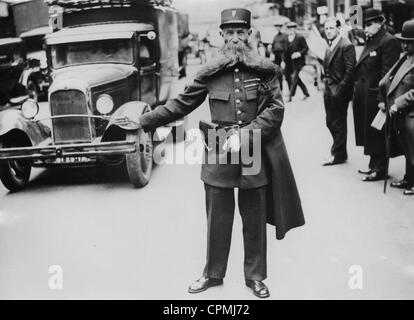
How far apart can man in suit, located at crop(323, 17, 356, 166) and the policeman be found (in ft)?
10.6

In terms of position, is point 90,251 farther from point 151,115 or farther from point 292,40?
point 292,40

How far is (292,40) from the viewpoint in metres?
11.1

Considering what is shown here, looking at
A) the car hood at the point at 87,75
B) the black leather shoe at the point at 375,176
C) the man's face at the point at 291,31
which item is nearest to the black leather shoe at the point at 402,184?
the black leather shoe at the point at 375,176

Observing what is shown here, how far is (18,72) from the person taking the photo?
468 inches

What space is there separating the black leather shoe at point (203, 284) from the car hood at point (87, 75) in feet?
10.8

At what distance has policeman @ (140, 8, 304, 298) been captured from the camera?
325 cm

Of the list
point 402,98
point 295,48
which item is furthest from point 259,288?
point 295,48

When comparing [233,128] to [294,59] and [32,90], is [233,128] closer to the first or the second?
[294,59]

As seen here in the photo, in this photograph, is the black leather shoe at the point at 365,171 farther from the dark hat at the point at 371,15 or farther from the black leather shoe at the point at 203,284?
the black leather shoe at the point at 203,284

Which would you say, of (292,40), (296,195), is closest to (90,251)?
(296,195)

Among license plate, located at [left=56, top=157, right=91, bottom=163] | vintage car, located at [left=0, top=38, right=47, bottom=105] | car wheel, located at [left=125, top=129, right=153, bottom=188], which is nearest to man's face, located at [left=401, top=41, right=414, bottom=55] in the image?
car wheel, located at [left=125, top=129, right=153, bottom=188]

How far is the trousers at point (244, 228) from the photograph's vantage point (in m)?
3.45

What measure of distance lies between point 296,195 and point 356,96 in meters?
3.03

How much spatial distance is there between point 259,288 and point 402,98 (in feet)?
8.71
